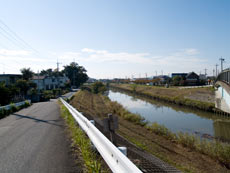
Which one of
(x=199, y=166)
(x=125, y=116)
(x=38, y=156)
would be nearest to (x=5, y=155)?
(x=38, y=156)

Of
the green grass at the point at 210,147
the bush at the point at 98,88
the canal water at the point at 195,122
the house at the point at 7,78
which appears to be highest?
the house at the point at 7,78

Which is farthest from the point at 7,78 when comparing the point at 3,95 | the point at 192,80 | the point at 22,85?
the point at 192,80

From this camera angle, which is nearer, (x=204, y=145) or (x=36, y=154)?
(x=36, y=154)

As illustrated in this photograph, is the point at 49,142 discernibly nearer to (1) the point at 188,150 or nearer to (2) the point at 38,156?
(2) the point at 38,156

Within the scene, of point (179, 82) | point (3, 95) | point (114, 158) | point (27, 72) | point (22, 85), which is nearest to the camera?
point (114, 158)

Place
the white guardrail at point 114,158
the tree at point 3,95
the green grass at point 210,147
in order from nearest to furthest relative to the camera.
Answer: the white guardrail at point 114,158 < the green grass at point 210,147 < the tree at point 3,95

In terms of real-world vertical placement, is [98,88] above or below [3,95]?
below

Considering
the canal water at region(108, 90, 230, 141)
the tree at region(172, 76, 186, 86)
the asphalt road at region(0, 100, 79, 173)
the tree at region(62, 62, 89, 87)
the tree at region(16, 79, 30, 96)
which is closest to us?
the asphalt road at region(0, 100, 79, 173)

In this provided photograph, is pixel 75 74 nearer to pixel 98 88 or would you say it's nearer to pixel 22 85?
pixel 98 88

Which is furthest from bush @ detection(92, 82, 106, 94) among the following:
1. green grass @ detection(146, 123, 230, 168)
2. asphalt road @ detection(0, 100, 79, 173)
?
asphalt road @ detection(0, 100, 79, 173)

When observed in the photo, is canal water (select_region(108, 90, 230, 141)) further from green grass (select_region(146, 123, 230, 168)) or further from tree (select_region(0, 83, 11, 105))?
tree (select_region(0, 83, 11, 105))

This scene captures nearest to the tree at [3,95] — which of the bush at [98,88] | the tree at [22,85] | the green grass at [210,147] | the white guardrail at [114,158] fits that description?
the green grass at [210,147]

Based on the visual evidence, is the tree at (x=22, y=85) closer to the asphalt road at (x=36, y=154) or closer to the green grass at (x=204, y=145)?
the green grass at (x=204, y=145)

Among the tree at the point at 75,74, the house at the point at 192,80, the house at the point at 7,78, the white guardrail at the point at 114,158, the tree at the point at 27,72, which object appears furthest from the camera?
the tree at the point at 75,74
